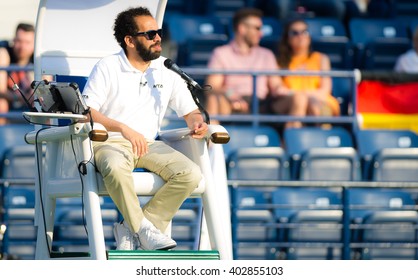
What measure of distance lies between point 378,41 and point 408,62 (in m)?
0.43

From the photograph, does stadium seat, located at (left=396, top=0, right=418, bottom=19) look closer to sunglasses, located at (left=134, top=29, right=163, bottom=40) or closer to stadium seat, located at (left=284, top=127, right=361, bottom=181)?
stadium seat, located at (left=284, top=127, right=361, bottom=181)

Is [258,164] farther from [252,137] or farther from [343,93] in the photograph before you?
[343,93]

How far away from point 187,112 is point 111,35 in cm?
92

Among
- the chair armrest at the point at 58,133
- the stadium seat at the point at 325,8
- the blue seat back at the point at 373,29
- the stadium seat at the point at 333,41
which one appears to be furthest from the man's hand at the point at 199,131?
the stadium seat at the point at 325,8

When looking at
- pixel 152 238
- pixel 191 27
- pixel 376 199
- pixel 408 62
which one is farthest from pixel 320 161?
pixel 152 238

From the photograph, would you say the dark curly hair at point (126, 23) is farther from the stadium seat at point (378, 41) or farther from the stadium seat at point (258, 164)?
the stadium seat at point (378, 41)

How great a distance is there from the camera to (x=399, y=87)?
12.8m

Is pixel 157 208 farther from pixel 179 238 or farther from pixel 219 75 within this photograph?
pixel 219 75

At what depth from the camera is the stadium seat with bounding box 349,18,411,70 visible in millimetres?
13680

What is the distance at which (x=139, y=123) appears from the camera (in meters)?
8.23

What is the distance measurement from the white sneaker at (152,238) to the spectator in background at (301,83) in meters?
4.51

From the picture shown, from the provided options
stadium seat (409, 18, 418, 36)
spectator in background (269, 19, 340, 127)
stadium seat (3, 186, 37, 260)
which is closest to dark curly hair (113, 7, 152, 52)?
stadium seat (3, 186, 37, 260)
